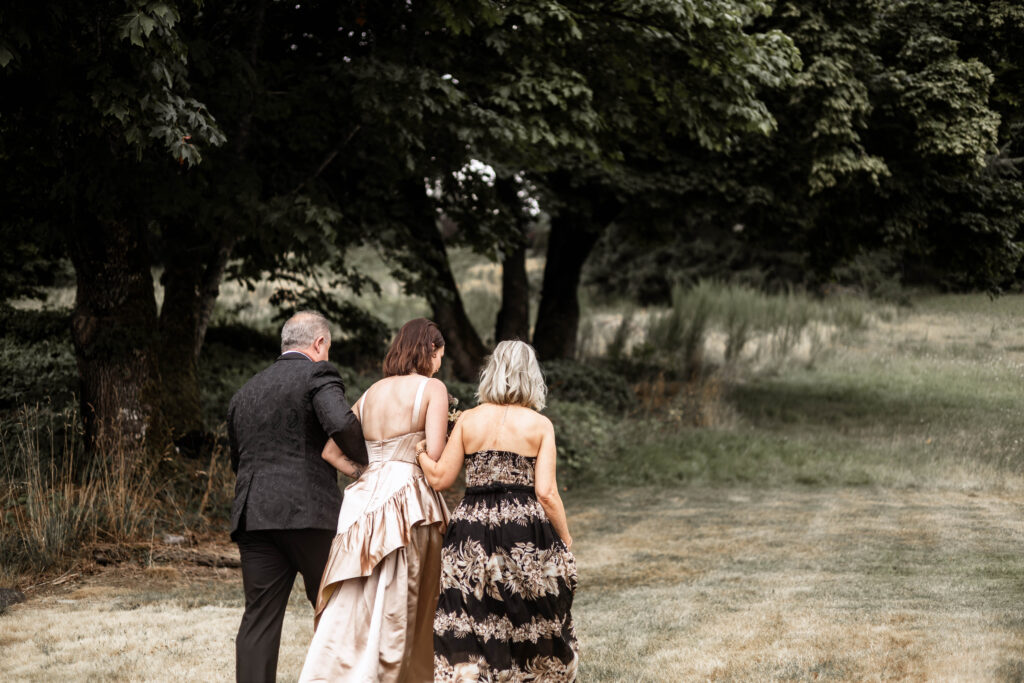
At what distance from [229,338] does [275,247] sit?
695 cm

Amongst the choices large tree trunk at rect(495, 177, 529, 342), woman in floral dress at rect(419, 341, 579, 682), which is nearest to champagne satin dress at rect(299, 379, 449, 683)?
woman in floral dress at rect(419, 341, 579, 682)

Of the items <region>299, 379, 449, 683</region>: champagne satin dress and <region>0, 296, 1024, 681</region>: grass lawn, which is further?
<region>0, 296, 1024, 681</region>: grass lawn

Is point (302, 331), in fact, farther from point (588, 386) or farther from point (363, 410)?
point (588, 386)

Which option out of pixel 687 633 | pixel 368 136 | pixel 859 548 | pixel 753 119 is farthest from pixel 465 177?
pixel 687 633

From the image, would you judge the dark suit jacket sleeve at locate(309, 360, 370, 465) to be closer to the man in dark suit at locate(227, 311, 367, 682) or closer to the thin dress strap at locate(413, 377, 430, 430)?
the man in dark suit at locate(227, 311, 367, 682)

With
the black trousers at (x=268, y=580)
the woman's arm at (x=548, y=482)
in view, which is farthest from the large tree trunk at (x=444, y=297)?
the black trousers at (x=268, y=580)

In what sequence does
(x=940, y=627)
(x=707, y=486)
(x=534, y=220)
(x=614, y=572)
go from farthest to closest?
(x=534, y=220) < (x=707, y=486) < (x=614, y=572) < (x=940, y=627)

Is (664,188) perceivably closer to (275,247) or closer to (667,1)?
(667,1)

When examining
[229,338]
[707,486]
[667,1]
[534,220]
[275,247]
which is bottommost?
[707,486]

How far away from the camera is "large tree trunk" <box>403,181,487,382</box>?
11.8 m

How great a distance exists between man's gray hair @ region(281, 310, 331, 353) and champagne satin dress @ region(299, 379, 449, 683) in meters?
0.48

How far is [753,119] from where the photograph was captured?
10.4m

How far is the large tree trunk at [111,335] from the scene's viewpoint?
900 cm

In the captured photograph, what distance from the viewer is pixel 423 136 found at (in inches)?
406
